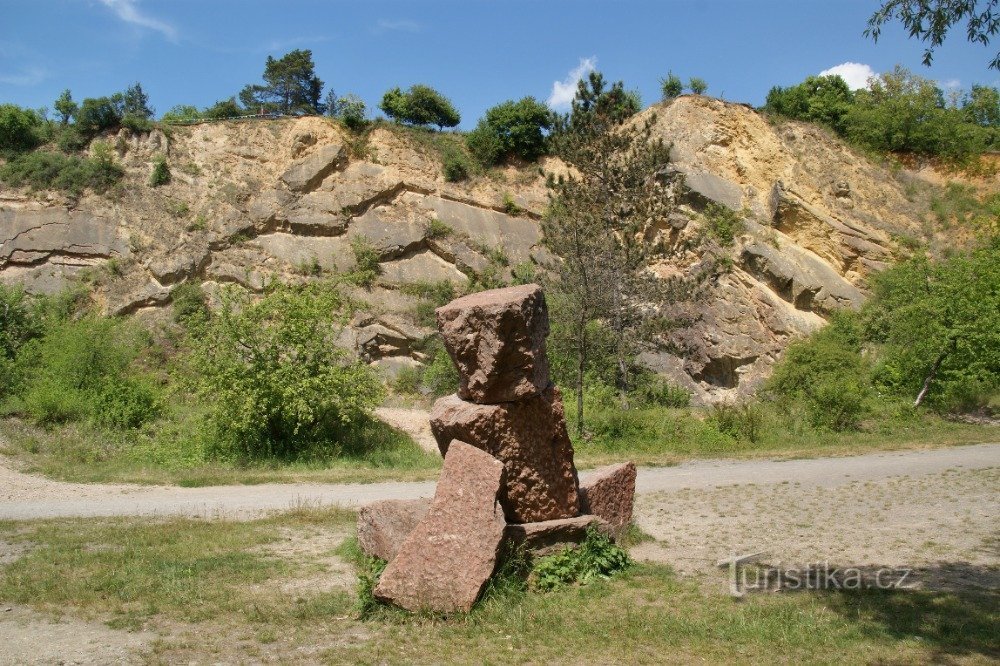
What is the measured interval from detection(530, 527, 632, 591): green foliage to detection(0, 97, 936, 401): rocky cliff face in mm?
20609

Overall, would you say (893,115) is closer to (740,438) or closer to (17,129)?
(740,438)

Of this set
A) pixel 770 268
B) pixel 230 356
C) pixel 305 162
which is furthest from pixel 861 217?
pixel 230 356

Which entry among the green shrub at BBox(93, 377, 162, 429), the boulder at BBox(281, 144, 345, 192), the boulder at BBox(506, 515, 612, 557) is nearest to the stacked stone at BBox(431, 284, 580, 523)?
the boulder at BBox(506, 515, 612, 557)

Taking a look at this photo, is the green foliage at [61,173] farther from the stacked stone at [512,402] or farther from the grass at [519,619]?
the stacked stone at [512,402]

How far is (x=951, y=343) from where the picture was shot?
20984 millimetres

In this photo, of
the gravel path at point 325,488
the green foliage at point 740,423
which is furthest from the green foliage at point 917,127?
the gravel path at point 325,488

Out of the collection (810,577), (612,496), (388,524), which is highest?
(612,496)

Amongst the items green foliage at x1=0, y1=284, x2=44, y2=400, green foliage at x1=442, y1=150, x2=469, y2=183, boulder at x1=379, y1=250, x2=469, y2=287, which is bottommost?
green foliage at x1=0, y1=284, x2=44, y2=400

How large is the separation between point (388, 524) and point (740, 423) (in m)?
13.7

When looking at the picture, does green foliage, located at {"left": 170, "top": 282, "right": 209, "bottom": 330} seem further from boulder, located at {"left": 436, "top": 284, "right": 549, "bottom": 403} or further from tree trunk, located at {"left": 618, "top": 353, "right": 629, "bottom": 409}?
boulder, located at {"left": 436, "top": 284, "right": 549, "bottom": 403}

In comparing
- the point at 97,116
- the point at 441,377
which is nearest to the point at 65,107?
the point at 97,116

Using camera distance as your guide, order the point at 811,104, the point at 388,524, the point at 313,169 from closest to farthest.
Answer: the point at 388,524 < the point at 313,169 < the point at 811,104

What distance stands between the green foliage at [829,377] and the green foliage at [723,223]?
502 cm

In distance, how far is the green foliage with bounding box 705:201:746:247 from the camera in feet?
99.4
